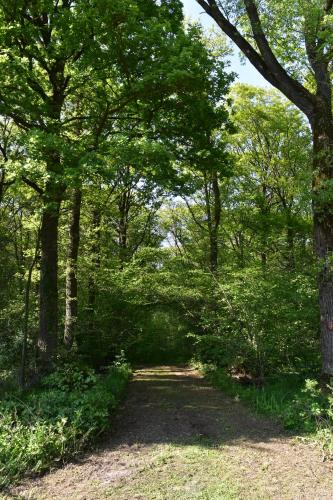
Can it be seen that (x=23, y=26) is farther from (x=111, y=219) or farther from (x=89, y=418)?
(x=111, y=219)

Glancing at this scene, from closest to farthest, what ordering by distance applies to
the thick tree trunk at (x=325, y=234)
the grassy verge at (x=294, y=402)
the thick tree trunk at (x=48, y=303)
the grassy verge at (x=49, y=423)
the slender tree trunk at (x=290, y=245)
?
the grassy verge at (x=49, y=423) → the grassy verge at (x=294, y=402) → the thick tree trunk at (x=325, y=234) → the thick tree trunk at (x=48, y=303) → the slender tree trunk at (x=290, y=245)

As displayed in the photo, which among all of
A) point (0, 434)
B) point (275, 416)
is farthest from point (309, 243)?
point (0, 434)

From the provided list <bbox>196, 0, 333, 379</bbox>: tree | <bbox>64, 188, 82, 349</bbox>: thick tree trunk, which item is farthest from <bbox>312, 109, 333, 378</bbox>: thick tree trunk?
<bbox>64, 188, 82, 349</bbox>: thick tree trunk

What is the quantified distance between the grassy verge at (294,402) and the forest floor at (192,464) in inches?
9.0

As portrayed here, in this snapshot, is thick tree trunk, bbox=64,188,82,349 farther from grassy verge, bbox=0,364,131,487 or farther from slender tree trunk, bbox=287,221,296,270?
slender tree trunk, bbox=287,221,296,270

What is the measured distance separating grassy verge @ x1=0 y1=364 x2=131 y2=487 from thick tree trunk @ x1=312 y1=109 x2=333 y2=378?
4.23 metres

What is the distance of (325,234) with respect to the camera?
27.3 ft

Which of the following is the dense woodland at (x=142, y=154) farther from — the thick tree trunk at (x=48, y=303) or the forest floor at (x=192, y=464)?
the forest floor at (x=192, y=464)

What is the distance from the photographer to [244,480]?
16.6 feet

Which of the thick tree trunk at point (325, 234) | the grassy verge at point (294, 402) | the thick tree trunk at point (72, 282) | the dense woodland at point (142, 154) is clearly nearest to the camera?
the grassy verge at point (294, 402)

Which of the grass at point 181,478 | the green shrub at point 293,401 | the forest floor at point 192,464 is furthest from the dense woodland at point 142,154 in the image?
the grass at point 181,478

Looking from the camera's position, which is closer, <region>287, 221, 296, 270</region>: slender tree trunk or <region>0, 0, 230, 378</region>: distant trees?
<region>0, 0, 230, 378</region>: distant trees

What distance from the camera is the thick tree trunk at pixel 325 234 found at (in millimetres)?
8031

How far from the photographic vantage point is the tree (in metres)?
8.08
